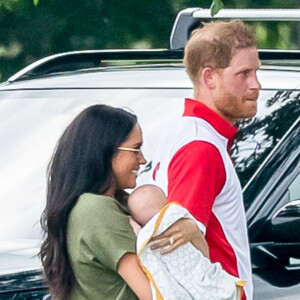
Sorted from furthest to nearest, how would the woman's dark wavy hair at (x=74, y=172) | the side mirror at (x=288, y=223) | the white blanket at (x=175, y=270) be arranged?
1. the side mirror at (x=288, y=223)
2. the woman's dark wavy hair at (x=74, y=172)
3. the white blanket at (x=175, y=270)

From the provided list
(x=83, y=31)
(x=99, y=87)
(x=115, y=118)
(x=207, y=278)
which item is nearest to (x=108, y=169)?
(x=115, y=118)

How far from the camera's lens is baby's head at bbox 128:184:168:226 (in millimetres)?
4211

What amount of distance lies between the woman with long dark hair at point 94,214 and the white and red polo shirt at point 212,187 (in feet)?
0.66

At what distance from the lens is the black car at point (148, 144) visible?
16.2 feet

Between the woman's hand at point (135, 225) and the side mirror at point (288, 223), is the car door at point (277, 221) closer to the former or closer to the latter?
the side mirror at point (288, 223)

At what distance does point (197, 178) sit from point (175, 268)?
432mm

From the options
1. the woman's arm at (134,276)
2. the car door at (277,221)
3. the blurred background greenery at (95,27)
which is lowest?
the blurred background greenery at (95,27)

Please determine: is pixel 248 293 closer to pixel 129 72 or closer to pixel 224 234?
pixel 224 234

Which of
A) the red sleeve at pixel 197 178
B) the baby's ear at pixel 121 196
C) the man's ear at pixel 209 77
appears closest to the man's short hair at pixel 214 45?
the man's ear at pixel 209 77

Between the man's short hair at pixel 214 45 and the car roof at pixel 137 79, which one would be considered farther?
the car roof at pixel 137 79

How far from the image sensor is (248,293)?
15.1ft

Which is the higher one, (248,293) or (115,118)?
(115,118)

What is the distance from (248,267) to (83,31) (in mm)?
7820

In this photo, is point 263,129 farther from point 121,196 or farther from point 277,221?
point 121,196
